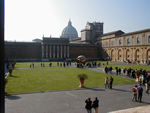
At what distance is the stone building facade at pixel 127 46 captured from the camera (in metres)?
51.6

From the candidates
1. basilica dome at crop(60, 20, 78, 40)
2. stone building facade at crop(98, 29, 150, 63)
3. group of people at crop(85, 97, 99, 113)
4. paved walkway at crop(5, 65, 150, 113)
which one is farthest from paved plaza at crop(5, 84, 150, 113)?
basilica dome at crop(60, 20, 78, 40)

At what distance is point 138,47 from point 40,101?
4987cm

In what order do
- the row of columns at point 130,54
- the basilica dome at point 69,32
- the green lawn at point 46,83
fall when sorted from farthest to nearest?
the basilica dome at point 69,32 < the row of columns at point 130,54 < the green lawn at point 46,83

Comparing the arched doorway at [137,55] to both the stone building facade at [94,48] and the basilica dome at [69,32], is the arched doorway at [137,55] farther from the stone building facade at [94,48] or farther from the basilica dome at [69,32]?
the basilica dome at [69,32]

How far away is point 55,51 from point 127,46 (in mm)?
29544

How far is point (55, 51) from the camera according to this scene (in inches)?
2744

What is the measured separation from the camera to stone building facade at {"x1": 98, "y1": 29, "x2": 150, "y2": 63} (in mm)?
51625

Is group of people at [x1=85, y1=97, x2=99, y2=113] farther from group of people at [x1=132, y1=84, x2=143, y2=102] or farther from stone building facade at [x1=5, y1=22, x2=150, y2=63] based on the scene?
stone building facade at [x1=5, y1=22, x2=150, y2=63]

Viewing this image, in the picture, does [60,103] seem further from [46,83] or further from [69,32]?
[69,32]

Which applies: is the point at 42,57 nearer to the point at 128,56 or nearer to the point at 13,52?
the point at 13,52

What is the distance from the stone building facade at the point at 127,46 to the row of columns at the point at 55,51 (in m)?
17.8

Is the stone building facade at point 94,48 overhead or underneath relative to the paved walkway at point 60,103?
overhead

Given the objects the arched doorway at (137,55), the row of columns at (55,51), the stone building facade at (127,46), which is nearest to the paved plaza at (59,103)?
the stone building facade at (127,46)

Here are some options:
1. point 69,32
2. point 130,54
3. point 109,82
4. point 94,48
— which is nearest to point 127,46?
point 130,54
